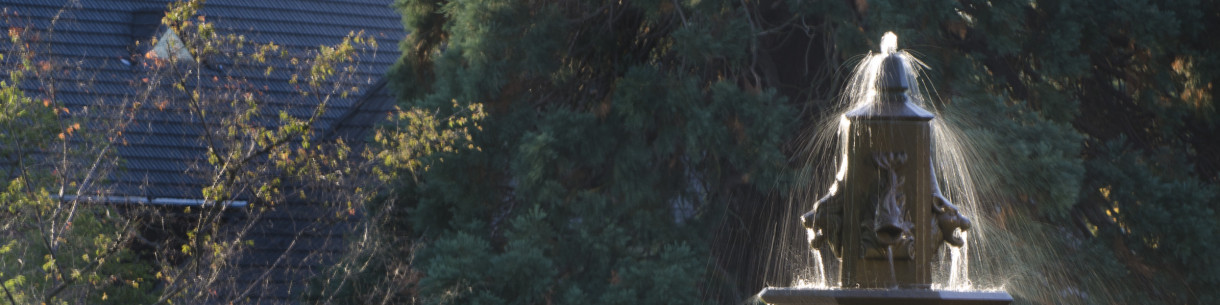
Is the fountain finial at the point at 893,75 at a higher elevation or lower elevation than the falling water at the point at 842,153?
lower

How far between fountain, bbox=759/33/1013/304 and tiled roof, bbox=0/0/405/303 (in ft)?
21.9

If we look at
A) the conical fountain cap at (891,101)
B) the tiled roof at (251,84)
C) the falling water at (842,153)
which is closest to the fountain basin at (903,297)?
the conical fountain cap at (891,101)

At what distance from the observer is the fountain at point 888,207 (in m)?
5.16

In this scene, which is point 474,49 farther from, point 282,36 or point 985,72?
point 282,36

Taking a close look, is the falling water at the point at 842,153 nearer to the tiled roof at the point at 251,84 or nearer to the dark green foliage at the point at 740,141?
the dark green foliage at the point at 740,141

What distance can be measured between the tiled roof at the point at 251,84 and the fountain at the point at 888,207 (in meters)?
6.67

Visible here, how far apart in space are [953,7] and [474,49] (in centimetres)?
327

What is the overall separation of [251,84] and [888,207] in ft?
28.5

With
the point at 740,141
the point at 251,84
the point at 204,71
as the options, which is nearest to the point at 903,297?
the point at 740,141

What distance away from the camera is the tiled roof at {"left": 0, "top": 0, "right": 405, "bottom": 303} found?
43.2 feet

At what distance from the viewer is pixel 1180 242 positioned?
10.4 metres

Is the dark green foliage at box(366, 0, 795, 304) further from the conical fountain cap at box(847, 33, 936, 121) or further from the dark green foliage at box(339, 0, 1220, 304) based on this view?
the conical fountain cap at box(847, 33, 936, 121)

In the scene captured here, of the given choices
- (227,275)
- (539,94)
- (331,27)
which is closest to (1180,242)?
(539,94)

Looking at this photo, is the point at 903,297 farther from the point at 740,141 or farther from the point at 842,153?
the point at 740,141
